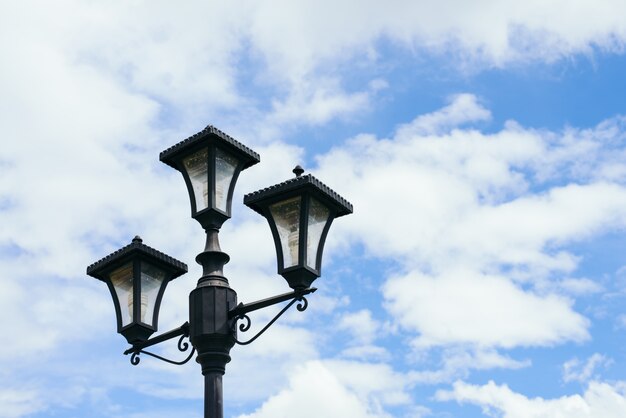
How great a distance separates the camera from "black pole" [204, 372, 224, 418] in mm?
7734

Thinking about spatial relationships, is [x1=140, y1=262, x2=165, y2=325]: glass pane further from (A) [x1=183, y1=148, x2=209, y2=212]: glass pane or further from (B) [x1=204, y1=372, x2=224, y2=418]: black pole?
(B) [x1=204, y1=372, x2=224, y2=418]: black pole

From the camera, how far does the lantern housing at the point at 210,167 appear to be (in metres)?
8.27

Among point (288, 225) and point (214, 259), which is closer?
point (288, 225)

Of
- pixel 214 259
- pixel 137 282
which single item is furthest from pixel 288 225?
pixel 137 282

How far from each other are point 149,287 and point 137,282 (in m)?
0.16

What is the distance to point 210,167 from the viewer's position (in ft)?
27.1

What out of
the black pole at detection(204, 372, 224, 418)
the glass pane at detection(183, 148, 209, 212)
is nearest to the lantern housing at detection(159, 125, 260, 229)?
the glass pane at detection(183, 148, 209, 212)

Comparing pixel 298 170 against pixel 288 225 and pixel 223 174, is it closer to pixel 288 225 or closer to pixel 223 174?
pixel 288 225

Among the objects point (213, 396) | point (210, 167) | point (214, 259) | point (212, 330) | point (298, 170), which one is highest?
point (210, 167)

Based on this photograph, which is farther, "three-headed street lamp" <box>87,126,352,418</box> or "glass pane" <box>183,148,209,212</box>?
"glass pane" <box>183,148,209,212</box>

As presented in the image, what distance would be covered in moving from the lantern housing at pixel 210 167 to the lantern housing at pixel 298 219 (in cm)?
31

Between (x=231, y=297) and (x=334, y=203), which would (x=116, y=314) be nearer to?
(x=231, y=297)

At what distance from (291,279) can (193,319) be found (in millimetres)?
840

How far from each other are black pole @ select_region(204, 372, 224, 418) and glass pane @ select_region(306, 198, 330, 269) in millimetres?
1111
